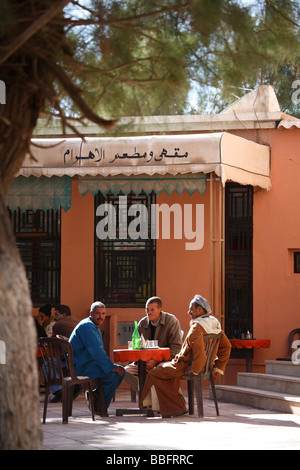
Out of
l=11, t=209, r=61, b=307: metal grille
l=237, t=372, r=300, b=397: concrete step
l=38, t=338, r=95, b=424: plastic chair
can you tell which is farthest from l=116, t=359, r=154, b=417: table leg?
l=11, t=209, r=61, b=307: metal grille

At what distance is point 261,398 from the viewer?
984cm

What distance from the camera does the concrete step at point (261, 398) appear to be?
9.23 metres

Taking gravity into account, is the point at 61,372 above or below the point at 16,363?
below

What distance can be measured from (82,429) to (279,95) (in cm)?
1518

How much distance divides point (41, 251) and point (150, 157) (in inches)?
109

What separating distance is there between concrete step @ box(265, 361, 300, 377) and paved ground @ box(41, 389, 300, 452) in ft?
3.14

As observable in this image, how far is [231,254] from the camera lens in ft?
39.9

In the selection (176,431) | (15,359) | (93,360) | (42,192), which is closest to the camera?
(15,359)

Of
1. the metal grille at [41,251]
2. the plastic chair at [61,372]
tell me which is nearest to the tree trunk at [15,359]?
the plastic chair at [61,372]

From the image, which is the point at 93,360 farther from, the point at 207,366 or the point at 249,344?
the point at 249,344

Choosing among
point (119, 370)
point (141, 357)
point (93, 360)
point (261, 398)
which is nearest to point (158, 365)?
point (141, 357)

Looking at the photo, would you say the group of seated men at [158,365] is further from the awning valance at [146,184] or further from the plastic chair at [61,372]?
the awning valance at [146,184]

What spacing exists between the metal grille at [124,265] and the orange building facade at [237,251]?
0.07 m
